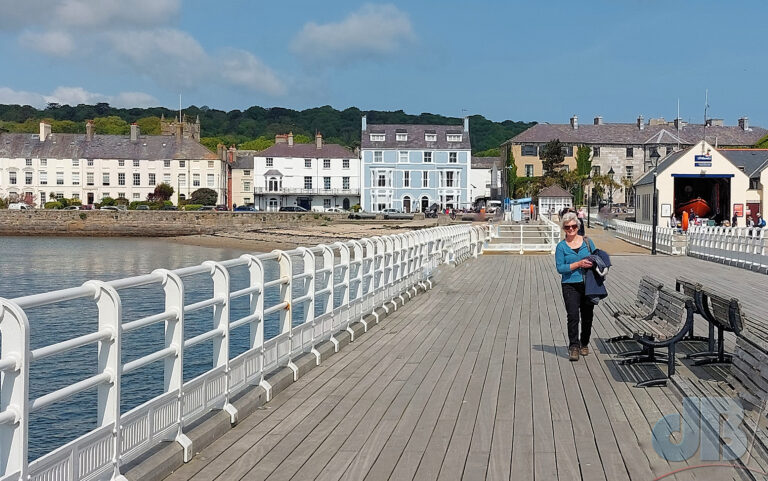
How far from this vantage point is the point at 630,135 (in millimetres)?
108812

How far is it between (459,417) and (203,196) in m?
95.3

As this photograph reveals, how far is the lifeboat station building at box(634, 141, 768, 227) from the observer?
54812 millimetres

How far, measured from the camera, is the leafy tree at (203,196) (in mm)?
100750

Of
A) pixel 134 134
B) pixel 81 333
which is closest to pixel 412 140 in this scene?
pixel 134 134

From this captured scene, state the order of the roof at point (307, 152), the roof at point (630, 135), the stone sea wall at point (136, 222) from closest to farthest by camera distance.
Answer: the stone sea wall at point (136, 222)
the roof at point (307, 152)
the roof at point (630, 135)

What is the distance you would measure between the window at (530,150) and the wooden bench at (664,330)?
320 ft

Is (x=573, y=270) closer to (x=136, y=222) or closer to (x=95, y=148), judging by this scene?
(x=136, y=222)

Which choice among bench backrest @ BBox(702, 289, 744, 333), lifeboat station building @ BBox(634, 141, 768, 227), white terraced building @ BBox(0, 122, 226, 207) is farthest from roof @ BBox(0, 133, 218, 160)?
bench backrest @ BBox(702, 289, 744, 333)

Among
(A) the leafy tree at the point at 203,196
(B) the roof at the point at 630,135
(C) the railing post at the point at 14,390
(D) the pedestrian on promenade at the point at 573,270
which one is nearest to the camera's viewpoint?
(C) the railing post at the point at 14,390

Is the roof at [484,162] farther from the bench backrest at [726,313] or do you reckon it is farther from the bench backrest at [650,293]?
the bench backrest at [726,313]

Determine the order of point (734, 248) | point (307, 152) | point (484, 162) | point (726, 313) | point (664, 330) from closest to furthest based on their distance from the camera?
1. point (726, 313)
2. point (664, 330)
3. point (734, 248)
4. point (307, 152)
5. point (484, 162)

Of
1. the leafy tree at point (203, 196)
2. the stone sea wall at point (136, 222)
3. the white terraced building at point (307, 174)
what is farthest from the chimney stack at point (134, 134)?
the stone sea wall at point (136, 222)

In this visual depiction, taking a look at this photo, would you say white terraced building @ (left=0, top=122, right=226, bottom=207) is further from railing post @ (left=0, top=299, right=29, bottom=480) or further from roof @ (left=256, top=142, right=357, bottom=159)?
railing post @ (left=0, top=299, right=29, bottom=480)

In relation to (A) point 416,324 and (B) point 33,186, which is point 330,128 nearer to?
(B) point 33,186
